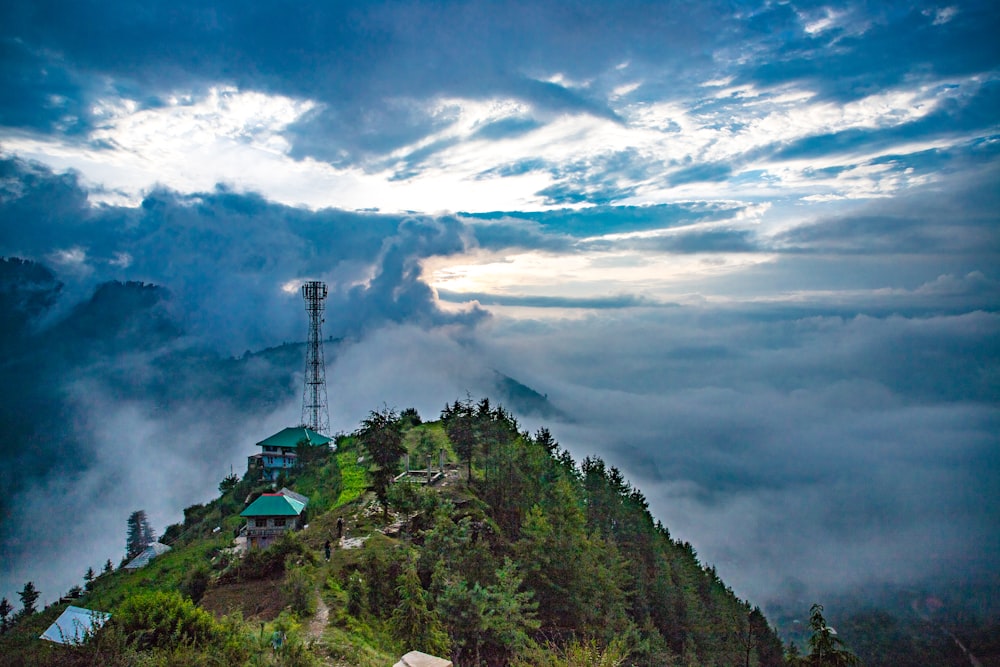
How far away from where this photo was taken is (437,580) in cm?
2044

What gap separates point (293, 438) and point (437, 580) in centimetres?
4178

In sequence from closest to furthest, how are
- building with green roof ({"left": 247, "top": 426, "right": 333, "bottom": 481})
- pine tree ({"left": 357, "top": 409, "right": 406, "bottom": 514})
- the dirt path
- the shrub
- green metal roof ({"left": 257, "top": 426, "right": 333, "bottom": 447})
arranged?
the shrub < the dirt path < pine tree ({"left": 357, "top": 409, "right": 406, "bottom": 514}) < building with green roof ({"left": 247, "top": 426, "right": 333, "bottom": 481}) < green metal roof ({"left": 257, "top": 426, "right": 333, "bottom": 447})

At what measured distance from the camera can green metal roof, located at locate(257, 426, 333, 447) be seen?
186ft

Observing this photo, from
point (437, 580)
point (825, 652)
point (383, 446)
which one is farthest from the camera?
point (383, 446)

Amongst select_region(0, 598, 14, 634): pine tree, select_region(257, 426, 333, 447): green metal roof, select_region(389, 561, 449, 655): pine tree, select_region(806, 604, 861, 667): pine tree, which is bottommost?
select_region(0, 598, 14, 634): pine tree

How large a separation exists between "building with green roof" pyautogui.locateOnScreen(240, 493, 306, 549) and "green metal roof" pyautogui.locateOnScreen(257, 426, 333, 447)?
19.9 metres

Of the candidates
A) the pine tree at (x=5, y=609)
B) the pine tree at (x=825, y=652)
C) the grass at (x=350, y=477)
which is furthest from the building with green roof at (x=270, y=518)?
the pine tree at (x=5, y=609)

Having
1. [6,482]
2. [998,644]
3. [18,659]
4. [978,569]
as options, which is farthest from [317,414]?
[978,569]

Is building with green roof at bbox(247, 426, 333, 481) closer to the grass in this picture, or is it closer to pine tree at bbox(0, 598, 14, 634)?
the grass

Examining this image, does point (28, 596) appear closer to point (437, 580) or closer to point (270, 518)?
point (270, 518)

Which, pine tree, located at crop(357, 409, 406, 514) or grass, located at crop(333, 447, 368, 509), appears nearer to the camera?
pine tree, located at crop(357, 409, 406, 514)

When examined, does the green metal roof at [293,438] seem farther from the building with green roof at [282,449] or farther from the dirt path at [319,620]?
the dirt path at [319,620]

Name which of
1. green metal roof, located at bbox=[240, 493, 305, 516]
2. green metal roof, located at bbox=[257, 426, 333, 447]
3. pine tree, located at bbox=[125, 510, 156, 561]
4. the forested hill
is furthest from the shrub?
pine tree, located at bbox=[125, 510, 156, 561]

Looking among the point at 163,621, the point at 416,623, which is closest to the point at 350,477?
the point at 416,623
